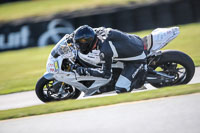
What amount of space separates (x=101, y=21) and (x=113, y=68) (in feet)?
24.9

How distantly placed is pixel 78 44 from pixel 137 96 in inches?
57.0

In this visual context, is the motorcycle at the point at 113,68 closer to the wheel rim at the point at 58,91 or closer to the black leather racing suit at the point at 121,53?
the wheel rim at the point at 58,91

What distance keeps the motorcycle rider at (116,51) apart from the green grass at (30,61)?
238cm

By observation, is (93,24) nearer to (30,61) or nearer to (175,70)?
(30,61)

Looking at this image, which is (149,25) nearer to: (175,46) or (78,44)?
(175,46)

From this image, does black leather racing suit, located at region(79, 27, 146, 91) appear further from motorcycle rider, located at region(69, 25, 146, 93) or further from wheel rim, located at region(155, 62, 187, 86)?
wheel rim, located at region(155, 62, 187, 86)

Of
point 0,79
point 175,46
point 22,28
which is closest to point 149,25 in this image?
point 175,46

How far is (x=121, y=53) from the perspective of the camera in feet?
20.0

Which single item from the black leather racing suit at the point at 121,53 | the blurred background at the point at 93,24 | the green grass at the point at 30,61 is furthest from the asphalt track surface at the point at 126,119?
the blurred background at the point at 93,24

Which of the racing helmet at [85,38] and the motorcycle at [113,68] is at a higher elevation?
the racing helmet at [85,38]

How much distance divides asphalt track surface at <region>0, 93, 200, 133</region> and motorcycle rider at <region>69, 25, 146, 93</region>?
1.21 metres

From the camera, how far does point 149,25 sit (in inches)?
535

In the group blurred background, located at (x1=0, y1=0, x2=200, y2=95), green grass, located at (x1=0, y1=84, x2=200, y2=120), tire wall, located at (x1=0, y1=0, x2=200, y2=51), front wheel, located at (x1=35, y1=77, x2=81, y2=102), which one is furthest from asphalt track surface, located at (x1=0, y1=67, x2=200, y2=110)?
tire wall, located at (x1=0, y1=0, x2=200, y2=51)

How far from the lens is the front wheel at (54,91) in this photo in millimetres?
6406
